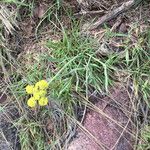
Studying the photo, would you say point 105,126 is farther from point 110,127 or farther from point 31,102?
point 31,102

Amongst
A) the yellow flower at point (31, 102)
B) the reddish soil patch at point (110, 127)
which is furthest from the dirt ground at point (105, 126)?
the yellow flower at point (31, 102)

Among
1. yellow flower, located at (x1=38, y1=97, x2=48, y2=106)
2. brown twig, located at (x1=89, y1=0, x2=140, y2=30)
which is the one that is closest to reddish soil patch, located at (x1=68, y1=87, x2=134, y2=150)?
yellow flower, located at (x1=38, y1=97, x2=48, y2=106)

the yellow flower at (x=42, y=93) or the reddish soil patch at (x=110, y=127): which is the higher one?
the yellow flower at (x=42, y=93)

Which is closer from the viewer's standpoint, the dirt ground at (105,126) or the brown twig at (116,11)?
the dirt ground at (105,126)

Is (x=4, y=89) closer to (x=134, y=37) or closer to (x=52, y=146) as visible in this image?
(x=52, y=146)

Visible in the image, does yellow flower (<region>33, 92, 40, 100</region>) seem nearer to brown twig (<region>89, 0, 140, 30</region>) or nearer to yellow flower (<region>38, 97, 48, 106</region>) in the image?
yellow flower (<region>38, 97, 48, 106</region>)

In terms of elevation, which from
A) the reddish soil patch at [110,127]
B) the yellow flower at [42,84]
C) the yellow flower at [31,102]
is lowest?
the reddish soil patch at [110,127]

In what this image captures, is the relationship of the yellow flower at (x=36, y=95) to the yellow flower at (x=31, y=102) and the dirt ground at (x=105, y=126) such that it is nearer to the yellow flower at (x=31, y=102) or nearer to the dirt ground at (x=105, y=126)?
the yellow flower at (x=31, y=102)

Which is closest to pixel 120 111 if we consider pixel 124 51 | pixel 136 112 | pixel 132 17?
pixel 136 112
